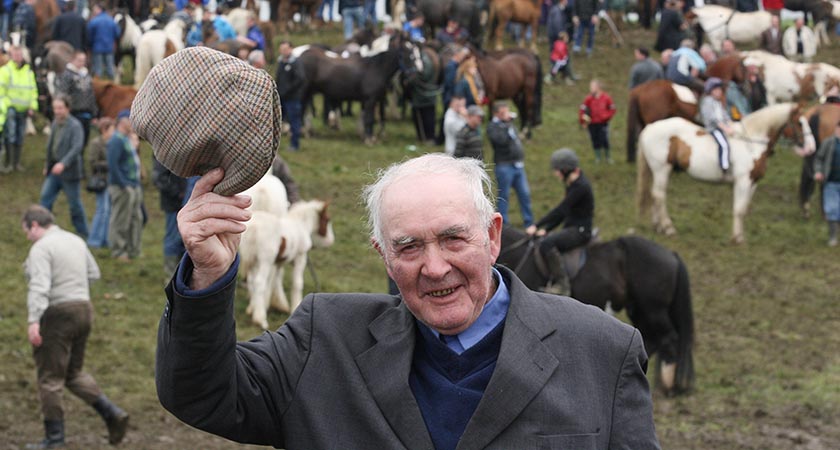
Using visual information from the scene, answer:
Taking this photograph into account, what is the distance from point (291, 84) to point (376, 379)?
18318 millimetres

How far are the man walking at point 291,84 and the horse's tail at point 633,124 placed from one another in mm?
5248

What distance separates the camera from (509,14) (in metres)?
29.1

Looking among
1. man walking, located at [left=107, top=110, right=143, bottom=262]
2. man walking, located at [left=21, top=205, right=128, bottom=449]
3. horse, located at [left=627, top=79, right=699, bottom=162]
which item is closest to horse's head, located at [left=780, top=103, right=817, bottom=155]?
horse, located at [left=627, top=79, right=699, bottom=162]

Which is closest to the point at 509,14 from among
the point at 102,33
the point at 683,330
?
the point at 102,33

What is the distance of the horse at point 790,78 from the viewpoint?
2434 centimetres

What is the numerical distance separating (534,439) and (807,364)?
10.4m

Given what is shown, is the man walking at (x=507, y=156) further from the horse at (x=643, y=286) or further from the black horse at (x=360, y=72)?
the black horse at (x=360, y=72)

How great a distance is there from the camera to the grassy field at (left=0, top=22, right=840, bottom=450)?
1066cm

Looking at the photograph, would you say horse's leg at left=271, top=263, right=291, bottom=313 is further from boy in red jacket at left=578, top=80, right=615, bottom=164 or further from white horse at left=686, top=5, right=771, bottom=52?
white horse at left=686, top=5, right=771, bottom=52

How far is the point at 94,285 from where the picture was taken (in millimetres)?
13953

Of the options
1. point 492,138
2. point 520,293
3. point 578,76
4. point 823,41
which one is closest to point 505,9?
point 578,76

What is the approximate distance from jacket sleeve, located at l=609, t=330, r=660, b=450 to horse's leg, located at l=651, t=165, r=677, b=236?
50.9 feet

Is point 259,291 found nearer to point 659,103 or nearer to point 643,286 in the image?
point 643,286

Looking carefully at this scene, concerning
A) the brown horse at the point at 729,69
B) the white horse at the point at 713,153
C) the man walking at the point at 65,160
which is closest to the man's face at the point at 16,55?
the man walking at the point at 65,160
